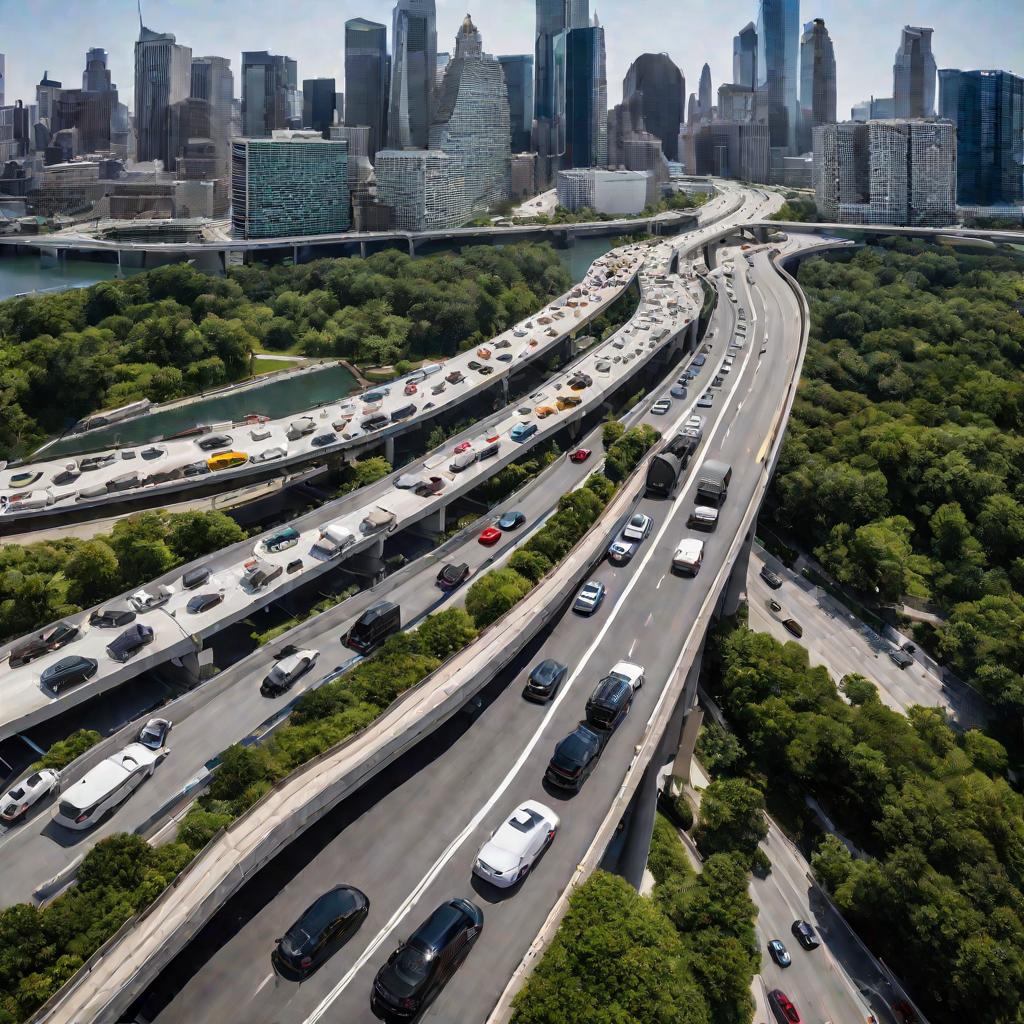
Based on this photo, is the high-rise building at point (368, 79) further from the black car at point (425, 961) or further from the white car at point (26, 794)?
the black car at point (425, 961)

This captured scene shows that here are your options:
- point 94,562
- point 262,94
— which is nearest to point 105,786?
point 94,562

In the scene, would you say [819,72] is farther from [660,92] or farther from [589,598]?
[589,598]

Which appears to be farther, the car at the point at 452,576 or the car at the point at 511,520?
the car at the point at 511,520

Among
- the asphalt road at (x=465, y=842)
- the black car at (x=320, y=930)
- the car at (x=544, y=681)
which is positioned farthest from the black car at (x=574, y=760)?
the black car at (x=320, y=930)

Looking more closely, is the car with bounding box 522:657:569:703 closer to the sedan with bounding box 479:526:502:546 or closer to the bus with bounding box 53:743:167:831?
the bus with bounding box 53:743:167:831

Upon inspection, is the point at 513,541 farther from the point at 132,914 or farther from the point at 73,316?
the point at 73,316

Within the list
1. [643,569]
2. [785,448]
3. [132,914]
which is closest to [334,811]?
[132,914]

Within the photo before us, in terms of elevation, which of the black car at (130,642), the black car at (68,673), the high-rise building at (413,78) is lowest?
the black car at (68,673)

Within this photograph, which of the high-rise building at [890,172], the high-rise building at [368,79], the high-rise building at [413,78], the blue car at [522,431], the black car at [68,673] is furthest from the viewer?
the high-rise building at [368,79]
